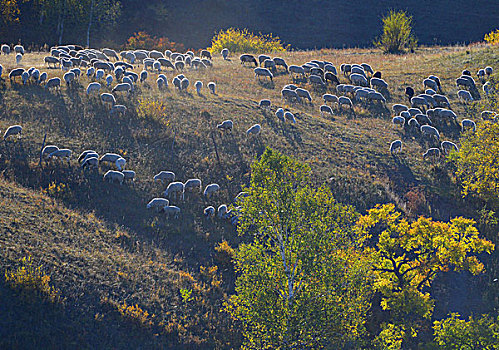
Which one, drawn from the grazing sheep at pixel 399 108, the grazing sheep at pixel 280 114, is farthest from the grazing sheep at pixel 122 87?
the grazing sheep at pixel 399 108

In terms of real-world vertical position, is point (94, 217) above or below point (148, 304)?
above

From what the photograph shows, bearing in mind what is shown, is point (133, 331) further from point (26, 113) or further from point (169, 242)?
point (26, 113)

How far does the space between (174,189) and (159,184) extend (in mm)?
1111

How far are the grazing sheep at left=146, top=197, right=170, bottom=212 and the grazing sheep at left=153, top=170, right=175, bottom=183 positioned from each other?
197 centimetres

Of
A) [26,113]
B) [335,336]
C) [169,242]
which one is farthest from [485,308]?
[26,113]

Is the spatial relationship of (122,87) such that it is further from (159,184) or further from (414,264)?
(414,264)

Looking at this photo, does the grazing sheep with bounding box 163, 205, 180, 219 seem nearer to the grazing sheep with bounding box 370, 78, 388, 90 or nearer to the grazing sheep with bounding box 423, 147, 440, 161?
the grazing sheep with bounding box 423, 147, 440, 161

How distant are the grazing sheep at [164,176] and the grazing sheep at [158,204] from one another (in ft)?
6.47

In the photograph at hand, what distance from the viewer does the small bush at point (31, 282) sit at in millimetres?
17312

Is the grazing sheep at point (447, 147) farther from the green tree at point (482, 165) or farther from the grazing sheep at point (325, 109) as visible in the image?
the grazing sheep at point (325, 109)

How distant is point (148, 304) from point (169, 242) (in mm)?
4294

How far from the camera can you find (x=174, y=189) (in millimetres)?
26000

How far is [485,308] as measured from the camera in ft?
77.7

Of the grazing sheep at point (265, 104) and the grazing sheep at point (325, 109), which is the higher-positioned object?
the grazing sheep at point (325, 109)
